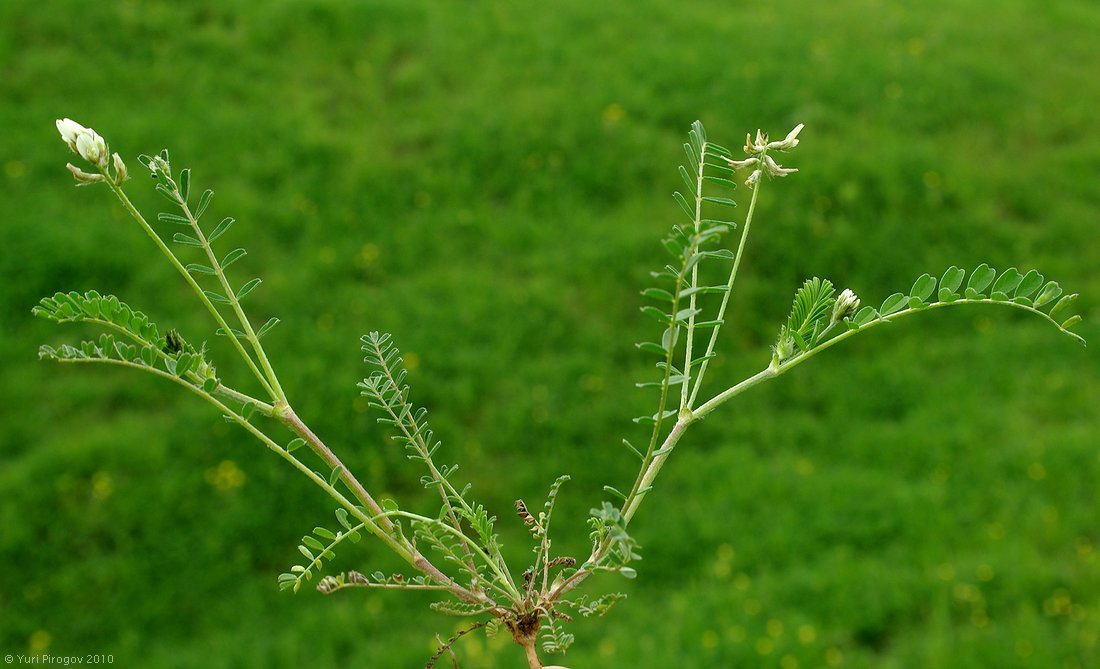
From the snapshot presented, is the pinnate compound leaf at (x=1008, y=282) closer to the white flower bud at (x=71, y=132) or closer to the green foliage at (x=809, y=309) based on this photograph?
the green foliage at (x=809, y=309)

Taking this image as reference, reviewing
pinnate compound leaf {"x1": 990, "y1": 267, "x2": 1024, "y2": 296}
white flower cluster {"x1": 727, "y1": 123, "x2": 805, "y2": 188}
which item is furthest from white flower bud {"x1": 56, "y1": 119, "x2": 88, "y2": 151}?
pinnate compound leaf {"x1": 990, "y1": 267, "x2": 1024, "y2": 296}

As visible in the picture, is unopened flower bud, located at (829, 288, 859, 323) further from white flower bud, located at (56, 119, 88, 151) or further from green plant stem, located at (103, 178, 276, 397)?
white flower bud, located at (56, 119, 88, 151)

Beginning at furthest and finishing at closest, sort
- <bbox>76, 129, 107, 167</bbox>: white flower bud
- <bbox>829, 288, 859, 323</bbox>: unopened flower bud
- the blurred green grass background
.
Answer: the blurred green grass background < <bbox>829, 288, 859, 323</bbox>: unopened flower bud < <bbox>76, 129, 107, 167</bbox>: white flower bud

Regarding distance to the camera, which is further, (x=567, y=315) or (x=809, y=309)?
(x=567, y=315)

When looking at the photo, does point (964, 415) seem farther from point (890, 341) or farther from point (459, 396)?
point (459, 396)

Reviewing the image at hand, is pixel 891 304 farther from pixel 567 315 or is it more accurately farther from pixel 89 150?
pixel 567 315

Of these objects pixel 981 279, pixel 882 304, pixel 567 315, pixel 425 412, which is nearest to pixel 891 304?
pixel 882 304

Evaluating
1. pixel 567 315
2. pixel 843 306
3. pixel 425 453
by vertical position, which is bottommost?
pixel 567 315

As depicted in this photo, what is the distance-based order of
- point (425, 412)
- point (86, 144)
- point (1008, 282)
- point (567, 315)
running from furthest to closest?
point (567, 315)
point (1008, 282)
point (425, 412)
point (86, 144)

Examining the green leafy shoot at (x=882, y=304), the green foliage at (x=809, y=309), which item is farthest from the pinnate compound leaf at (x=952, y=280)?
the green foliage at (x=809, y=309)

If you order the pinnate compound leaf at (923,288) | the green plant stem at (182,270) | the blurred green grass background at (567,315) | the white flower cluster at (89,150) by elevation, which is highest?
the white flower cluster at (89,150)
